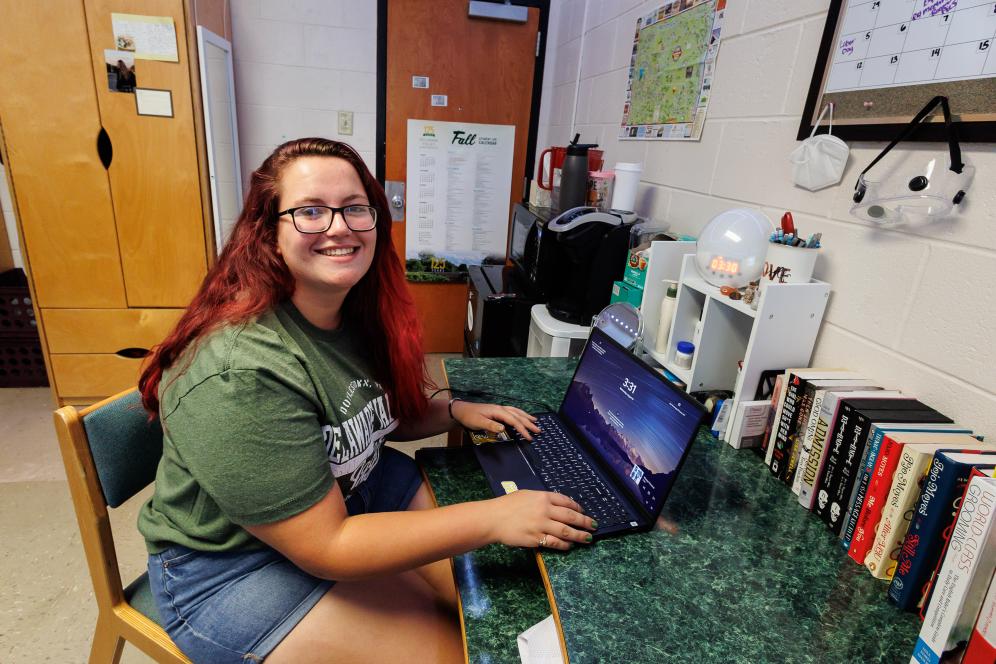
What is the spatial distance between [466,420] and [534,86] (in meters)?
2.67

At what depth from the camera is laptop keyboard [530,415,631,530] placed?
3.26 ft

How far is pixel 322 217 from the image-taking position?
0.99 m

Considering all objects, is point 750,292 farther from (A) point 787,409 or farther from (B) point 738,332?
(A) point 787,409

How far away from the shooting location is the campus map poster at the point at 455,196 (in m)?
3.27

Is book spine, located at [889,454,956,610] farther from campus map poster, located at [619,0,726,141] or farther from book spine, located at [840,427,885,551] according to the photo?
campus map poster, located at [619,0,726,141]

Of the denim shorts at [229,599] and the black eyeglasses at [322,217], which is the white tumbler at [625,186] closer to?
the black eyeglasses at [322,217]

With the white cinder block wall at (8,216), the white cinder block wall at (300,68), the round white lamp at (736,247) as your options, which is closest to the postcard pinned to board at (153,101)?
the white cinder block wall at (300,68)

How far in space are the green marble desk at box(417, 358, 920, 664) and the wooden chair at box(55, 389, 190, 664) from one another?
59 cm

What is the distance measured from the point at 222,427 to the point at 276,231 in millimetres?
377

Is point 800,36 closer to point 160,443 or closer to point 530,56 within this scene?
point 160,443

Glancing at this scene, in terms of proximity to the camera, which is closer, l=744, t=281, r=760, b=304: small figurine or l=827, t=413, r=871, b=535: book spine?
l=827, t=413, r=871, b=535: book spine

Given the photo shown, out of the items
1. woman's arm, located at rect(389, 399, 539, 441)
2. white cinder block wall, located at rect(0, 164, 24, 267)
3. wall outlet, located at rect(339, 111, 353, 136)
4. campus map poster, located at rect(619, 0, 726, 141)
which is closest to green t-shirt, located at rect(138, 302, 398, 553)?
woman's arm, located at rect(389, 399, 539, 441)

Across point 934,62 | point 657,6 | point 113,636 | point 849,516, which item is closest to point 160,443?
point 113,636

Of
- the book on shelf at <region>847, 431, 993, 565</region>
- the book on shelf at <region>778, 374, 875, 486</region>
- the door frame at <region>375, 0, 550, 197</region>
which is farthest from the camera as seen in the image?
the door frame at <region>375, 0, 550, 197</region>
